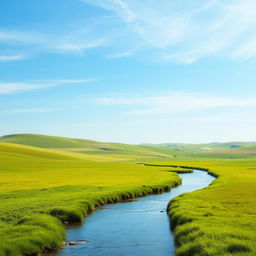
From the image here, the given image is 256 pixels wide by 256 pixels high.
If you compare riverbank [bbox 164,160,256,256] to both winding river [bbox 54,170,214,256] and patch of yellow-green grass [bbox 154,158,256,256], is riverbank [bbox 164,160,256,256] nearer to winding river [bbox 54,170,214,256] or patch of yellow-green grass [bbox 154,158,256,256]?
patch of yellow-green grass [bbox 154,158,256,256]

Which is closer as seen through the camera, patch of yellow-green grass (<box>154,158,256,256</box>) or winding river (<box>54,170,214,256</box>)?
patch of yellow-green grass (<box>154,158,256,256</box>)

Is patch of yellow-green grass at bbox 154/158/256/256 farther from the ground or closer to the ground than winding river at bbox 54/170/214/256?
farther from the ground

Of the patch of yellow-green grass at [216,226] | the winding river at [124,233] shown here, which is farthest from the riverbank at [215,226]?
the winding river at [124,233]

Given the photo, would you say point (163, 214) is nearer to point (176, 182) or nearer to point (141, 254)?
point (141, 254)

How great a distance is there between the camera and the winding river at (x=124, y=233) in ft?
74.3

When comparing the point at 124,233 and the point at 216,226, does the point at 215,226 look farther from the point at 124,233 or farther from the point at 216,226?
the point at 124,233

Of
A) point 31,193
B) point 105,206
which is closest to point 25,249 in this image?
point 105,206

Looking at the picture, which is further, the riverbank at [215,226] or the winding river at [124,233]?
the winding river at [124,233]

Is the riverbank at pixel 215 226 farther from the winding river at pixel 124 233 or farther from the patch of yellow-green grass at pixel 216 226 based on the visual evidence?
the winding river at pixel 124 233

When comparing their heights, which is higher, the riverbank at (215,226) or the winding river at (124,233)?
the riverbank at (215,226)

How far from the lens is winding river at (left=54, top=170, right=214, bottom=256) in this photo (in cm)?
2264

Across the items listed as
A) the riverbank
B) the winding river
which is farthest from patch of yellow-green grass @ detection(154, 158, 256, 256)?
the winding river

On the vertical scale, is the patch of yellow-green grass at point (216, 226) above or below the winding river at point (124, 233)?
above

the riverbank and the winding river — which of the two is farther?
the winding river
